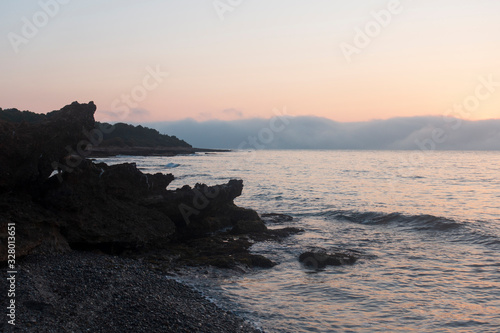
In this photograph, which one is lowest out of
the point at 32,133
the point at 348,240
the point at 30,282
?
the point at 348,240

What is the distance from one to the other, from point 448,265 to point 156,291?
35.6 ft

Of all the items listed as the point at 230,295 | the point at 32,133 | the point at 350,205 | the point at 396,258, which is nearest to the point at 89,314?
the point at 230,295

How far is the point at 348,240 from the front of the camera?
19.5m

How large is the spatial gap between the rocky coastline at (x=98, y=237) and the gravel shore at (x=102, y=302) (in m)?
0.02

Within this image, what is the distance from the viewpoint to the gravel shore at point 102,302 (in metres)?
7.66

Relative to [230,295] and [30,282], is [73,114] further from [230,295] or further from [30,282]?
[230,295]

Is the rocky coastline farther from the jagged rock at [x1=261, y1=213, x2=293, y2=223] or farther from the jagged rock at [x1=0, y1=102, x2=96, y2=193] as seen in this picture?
the jagged rock at [x1=261, y1=213, x2=293, y2=223]

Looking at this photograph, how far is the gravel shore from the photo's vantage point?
7.66m

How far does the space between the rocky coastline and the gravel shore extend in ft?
0.08

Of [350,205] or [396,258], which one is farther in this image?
[350,205]

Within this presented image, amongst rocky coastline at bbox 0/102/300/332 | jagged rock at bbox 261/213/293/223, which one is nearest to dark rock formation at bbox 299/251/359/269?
rocky coastline at bbox 0/102/300/332

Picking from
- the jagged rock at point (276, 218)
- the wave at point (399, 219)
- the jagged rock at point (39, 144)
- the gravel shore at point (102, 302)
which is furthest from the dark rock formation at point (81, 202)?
the wave at point (399, 219)

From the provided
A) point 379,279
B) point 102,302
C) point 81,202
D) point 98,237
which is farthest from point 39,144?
point 379,279

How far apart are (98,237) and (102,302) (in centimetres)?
509
